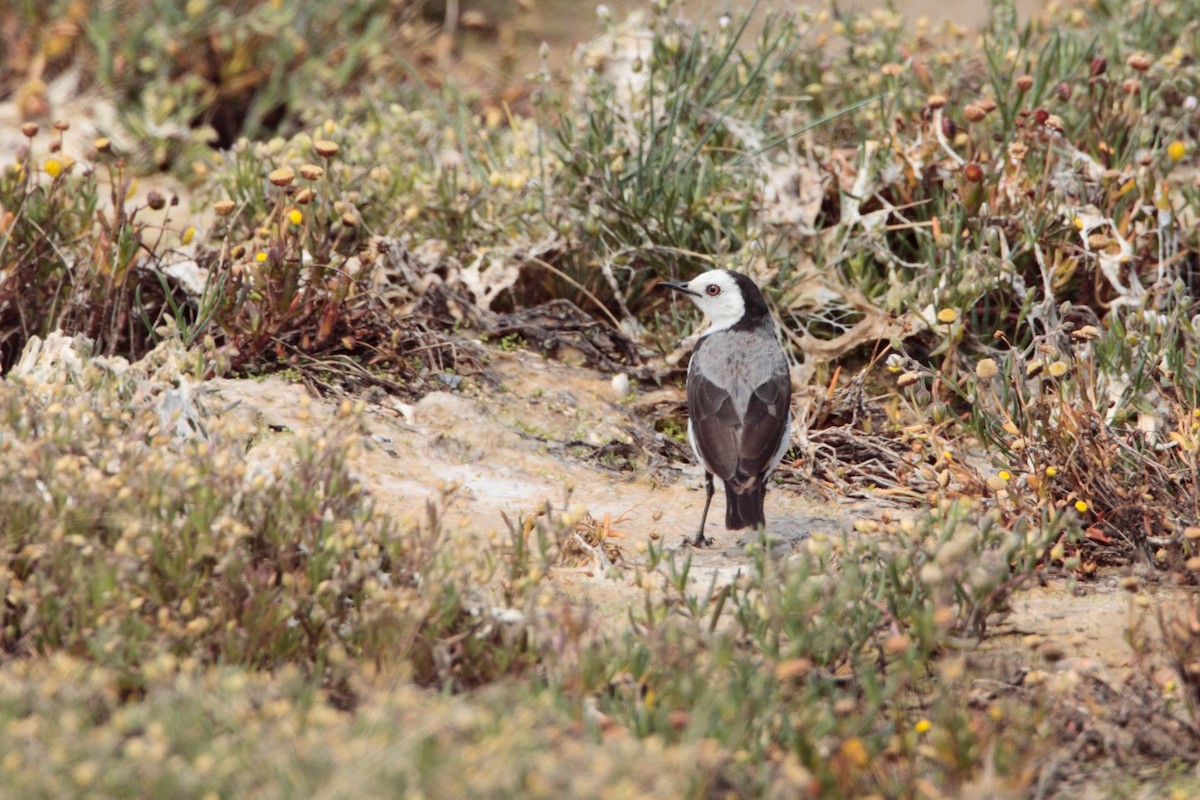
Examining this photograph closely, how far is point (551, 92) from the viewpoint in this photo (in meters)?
7.83

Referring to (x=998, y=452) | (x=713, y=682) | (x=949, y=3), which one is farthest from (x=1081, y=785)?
(x=949, y=3)

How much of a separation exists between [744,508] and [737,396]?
0.63 meters

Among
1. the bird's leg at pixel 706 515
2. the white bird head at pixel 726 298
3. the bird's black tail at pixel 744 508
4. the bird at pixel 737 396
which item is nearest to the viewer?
the bird's black tail at pixel 744 508

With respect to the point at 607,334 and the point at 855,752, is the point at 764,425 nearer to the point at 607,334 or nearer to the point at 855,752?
the point at 607,334

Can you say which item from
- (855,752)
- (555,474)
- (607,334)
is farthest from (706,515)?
(855,752)

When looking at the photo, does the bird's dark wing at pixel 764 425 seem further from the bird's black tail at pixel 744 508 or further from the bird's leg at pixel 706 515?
the bird's leg at pixel 706 515

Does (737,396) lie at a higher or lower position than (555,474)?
higher

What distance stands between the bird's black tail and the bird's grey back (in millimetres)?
419

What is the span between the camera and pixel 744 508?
5445 mm

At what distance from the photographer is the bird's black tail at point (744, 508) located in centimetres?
540

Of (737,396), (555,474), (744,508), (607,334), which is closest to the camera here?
(744,508)

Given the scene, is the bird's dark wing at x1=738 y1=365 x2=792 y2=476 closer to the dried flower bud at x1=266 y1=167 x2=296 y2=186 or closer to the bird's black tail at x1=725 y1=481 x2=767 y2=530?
the bird's black tail at x1=725 y1=481 x2=767 y2=530

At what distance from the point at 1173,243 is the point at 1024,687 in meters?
3.30

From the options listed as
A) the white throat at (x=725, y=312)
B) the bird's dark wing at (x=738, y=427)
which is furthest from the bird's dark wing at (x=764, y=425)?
the white throat at (x=725, y=312)
